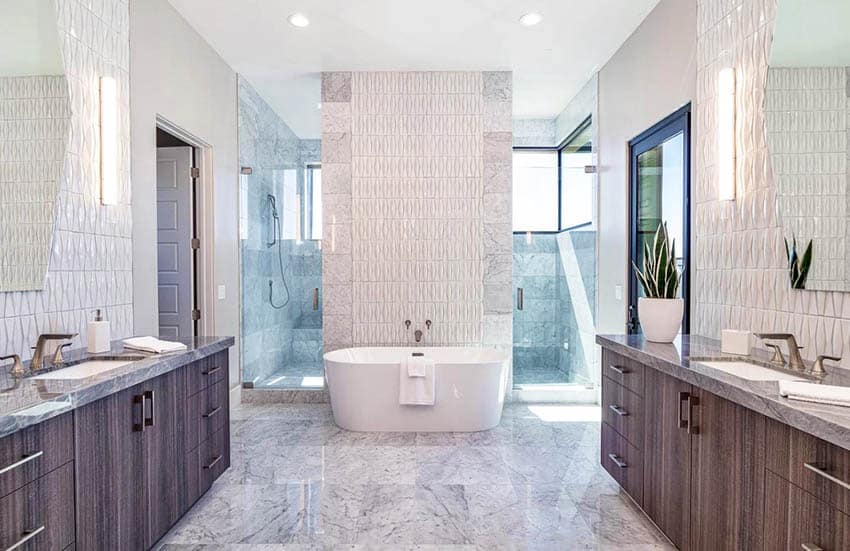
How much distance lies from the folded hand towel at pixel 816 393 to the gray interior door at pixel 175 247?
147 inches

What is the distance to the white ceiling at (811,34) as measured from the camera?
1.63 m

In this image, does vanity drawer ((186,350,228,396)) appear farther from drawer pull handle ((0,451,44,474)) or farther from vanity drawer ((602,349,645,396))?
vanity drawer ((602,349,645,396))

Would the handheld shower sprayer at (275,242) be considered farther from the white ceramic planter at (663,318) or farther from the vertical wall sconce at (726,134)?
the vertical wall sconce at (726,134)

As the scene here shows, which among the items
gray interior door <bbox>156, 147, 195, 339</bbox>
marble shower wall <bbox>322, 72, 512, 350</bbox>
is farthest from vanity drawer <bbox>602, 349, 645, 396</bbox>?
gray interior door <bbox>156, 147, 195, 339</bbox>

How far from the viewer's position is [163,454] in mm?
1965

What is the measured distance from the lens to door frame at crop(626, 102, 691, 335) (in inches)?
111

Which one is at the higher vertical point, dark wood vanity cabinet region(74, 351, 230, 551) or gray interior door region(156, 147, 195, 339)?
gray interior door region(156, 147, 195, 339)

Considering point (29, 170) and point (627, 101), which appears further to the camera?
point (627, 101)

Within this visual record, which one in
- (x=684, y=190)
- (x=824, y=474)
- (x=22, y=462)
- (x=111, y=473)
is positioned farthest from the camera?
(x=684, y=190)

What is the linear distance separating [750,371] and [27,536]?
238 centimetres

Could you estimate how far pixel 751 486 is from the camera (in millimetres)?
1413

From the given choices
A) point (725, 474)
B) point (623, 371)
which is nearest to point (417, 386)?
point (623, 371)

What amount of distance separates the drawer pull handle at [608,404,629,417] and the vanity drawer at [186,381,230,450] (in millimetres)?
2043

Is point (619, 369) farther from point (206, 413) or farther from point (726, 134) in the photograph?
point (206, 413)
